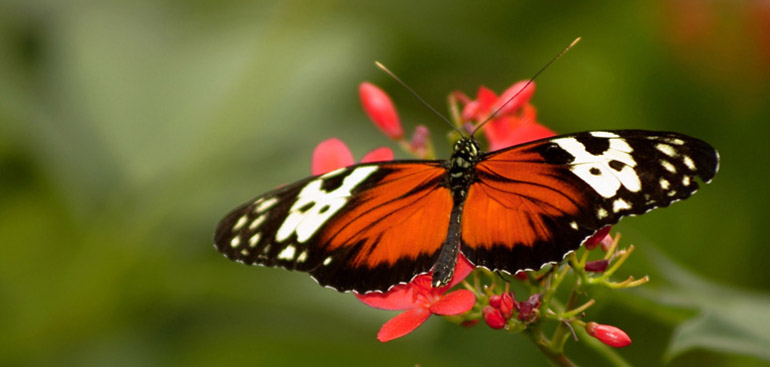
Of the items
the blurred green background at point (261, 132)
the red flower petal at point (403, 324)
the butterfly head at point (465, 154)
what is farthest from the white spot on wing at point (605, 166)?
the blurred green background at point (261, 132)

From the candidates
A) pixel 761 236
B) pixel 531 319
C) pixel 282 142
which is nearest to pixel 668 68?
pixel 761 236

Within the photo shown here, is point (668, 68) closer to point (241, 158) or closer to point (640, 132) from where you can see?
point (241, 158)

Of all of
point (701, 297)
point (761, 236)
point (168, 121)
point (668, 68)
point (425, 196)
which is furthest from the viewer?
point (168, 121)

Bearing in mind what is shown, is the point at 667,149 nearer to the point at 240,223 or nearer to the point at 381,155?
the point at 381,155

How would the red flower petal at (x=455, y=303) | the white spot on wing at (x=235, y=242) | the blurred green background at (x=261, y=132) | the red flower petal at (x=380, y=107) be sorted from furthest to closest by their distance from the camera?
the blurred green background at (x=261, y=132) → the red flower petal at (x=380, y=107) → the white spot on wing at (x=235, y=242) → the red flower petal at (x=455, y=303)

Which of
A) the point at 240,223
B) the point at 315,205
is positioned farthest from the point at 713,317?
the point at 240,223

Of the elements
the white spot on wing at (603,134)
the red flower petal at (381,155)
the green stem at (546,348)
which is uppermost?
the white spot on wing at (603,134)

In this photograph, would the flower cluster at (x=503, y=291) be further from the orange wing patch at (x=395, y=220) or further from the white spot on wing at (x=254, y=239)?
the white spot on wing at (x=254, y=239)
